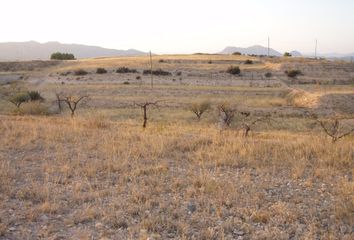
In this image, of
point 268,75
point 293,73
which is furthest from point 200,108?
point 293,73

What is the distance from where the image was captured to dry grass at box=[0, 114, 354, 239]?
6094mm

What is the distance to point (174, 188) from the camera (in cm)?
772

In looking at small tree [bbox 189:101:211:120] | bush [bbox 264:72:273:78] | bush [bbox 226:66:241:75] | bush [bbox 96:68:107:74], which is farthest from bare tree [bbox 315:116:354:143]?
bush [bbox 96:68:107:74]

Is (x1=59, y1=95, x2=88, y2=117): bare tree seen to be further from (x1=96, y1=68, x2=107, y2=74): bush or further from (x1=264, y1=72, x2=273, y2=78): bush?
(x1=264, y1=72, x2=273, y2=78): bush

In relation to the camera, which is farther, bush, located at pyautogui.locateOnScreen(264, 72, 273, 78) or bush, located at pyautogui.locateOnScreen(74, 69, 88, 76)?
bush, located at pyautogui.locateOnScreen(74, 69, 88, 76)

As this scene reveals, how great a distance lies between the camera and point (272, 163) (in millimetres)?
9453

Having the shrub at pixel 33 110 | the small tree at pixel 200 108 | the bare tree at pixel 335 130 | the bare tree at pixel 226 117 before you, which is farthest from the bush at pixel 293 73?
the shrub at pixel 33 110

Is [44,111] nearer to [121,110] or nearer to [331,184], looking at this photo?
[121,110]

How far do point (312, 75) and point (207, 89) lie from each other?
64.3 ft

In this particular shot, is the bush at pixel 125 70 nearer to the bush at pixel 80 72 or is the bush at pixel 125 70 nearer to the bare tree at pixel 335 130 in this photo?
the bush at pixel 80 72

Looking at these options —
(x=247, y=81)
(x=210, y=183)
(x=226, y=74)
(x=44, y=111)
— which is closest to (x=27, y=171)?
(x=210, y=183)

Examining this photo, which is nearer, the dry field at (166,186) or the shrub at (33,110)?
the dry field at (166,186)

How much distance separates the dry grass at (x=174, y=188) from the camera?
20.0 ft

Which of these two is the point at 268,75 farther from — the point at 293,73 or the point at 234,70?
the point at 234,70
